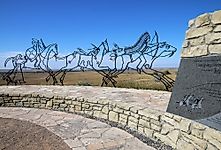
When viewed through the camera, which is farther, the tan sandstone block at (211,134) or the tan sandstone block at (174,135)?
the tan sandstone block at (174,135)

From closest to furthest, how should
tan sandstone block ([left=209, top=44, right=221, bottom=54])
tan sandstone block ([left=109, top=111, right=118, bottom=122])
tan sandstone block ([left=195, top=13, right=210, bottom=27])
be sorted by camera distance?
1. tan sandstone block ([left=209, top=44, right=221, bottom=54])
2. tan sandstone block ([left=195, top=13, right=210, bottom=27])
3. tan sandstone block ([left=109, top=111, right=118, bottom=122])

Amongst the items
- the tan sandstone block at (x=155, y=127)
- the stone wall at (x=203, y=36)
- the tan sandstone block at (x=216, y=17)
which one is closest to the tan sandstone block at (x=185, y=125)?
the tan sandstone block at (x=155, y=127)

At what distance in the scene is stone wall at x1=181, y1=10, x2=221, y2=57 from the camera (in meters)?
3.81

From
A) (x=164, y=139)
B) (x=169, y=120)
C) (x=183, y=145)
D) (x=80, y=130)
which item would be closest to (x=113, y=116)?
(x=80, y=130)

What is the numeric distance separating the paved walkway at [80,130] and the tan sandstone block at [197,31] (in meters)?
2.13

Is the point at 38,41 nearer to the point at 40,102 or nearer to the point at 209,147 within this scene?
the point at 40,102

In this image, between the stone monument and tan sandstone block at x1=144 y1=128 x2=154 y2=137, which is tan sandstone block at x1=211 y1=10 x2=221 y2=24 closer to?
the stone monument

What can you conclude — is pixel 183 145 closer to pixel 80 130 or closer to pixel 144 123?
pixel 144 123

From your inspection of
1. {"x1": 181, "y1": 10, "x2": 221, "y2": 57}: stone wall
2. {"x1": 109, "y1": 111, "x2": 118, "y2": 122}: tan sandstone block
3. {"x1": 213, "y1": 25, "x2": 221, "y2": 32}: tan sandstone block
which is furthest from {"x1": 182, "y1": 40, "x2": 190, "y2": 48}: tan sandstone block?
{"x1": 109, "y1": 111, "x2": 118, "y2": 122}: tan sandstone block

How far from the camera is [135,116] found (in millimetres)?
5027

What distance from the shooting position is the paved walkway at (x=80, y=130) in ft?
13.8

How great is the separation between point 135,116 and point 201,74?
173 cm

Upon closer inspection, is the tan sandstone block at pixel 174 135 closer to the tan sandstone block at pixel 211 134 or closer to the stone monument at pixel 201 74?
the stone monument at pixel 201 74

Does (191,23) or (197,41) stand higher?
(191,23)
